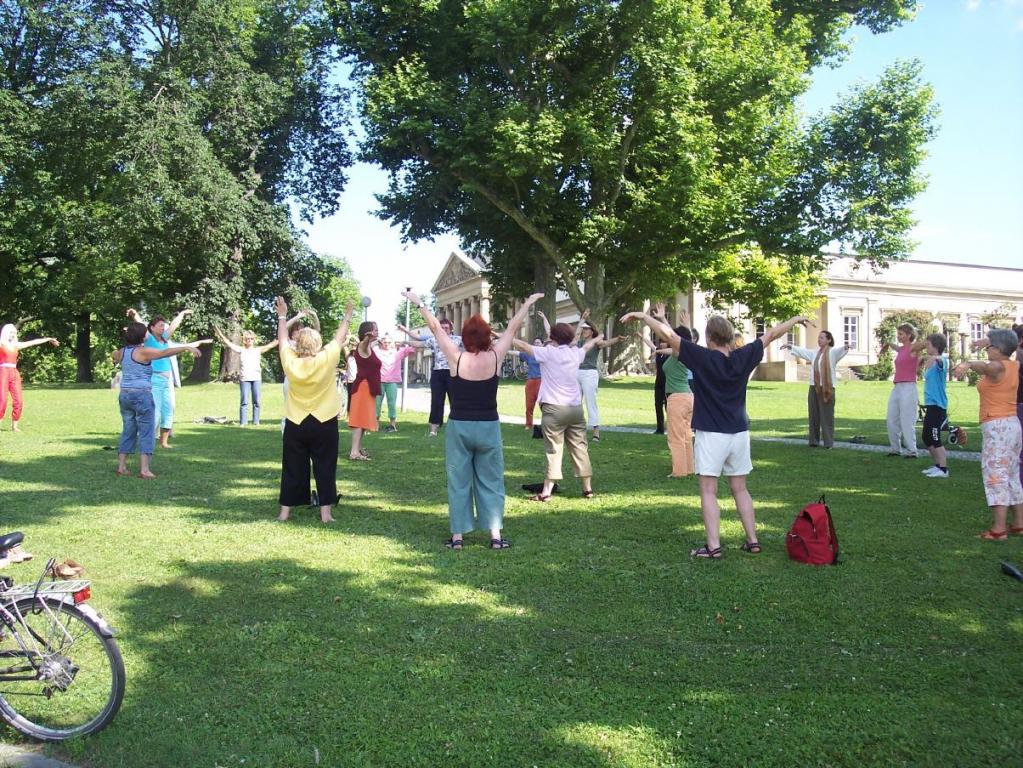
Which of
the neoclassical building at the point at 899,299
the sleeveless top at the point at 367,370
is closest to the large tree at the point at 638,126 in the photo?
the sleeveless top at the point at 367,370

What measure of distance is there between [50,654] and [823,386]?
13.5 meters

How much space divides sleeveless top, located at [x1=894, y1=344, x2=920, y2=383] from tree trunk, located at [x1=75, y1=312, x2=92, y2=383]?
4334 centimetres

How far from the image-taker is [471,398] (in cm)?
740

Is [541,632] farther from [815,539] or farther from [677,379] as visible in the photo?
[677,379]

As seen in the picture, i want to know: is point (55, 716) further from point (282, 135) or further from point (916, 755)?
point (282, 135)

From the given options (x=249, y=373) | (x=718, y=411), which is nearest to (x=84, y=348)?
(x=249, y=373)

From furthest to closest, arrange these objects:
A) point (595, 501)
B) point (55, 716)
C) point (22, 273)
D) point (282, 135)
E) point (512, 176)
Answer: point (22, 273)
point (282, 135)
point (512, 176)
point (595, 501)
point (55, 716)

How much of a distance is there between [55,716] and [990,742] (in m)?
4.25

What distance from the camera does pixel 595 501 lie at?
986cm

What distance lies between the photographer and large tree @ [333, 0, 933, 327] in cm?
2881

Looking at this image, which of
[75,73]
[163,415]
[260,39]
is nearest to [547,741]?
[163,415]

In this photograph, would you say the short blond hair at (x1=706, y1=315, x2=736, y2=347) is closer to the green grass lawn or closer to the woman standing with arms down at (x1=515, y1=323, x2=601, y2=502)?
the green grass lawn

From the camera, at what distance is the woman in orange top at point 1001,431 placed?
7.84 meters

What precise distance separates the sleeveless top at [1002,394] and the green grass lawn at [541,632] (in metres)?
1.14
